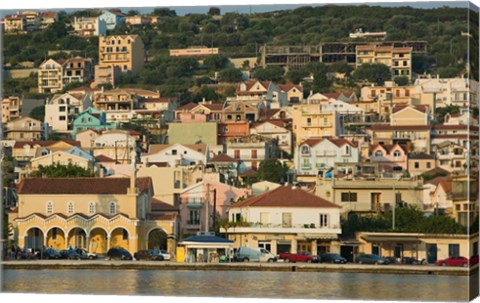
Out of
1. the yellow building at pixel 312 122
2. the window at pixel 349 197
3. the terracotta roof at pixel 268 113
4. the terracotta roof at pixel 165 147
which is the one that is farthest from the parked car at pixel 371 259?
the terracotta roof at pixel 268 113

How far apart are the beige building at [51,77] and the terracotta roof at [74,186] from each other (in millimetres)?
13679

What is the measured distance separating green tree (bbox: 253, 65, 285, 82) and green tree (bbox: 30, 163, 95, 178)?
43.0 feet

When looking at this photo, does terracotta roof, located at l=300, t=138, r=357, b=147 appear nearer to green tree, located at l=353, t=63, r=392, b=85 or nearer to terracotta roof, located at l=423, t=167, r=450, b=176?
terracotta roof, located at l=423, t=167, r=450, b=176

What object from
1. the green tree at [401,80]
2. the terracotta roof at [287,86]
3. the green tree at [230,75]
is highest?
the green tree at [230,75]

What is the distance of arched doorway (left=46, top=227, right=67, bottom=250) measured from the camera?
29.5 meters

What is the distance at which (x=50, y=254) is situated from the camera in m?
28.9

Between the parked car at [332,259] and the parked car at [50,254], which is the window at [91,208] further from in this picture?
the parked car at [332,259]

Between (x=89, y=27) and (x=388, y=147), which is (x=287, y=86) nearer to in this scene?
(x=89, y=27)

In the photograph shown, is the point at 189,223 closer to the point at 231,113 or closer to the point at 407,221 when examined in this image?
the point at 407,221

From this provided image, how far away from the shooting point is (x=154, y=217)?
31344 mm

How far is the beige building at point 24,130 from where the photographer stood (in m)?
39.3

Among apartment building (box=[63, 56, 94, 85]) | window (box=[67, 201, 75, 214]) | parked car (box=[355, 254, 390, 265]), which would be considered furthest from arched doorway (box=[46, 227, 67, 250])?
apartment building (box=[63, 56, 94, 85])

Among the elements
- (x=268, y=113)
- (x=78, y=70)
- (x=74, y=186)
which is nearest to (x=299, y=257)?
(x=74, y=186)

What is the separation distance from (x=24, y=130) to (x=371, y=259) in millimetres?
13069
